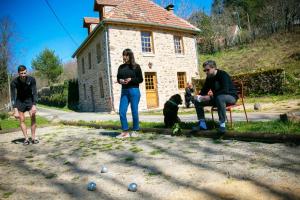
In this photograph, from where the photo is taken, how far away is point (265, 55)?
27234 mm

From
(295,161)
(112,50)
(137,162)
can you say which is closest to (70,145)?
(137,162)

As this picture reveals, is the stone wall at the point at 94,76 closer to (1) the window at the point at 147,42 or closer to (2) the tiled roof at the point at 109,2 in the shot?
(2) the tiled roof at the point at 109,2

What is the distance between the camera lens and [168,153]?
13.1 feet

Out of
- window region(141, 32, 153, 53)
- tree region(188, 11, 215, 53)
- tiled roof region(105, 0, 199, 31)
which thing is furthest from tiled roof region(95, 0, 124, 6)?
tree region(188, 11, 215, 53)

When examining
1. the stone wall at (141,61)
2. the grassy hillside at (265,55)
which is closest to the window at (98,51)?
the stone wall at (141,61)

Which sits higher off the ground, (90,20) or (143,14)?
(90,20)

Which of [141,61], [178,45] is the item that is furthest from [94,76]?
[178,45]

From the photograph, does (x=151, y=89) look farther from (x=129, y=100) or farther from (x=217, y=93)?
(x=217, y=93)

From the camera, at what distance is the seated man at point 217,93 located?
4800 mm

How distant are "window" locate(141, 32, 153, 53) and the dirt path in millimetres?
14923

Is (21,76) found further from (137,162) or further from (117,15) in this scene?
(117,15)

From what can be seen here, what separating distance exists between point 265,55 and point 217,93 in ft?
82.1

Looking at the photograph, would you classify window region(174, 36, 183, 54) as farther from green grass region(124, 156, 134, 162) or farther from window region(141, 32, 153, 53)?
green grass region(124, 156, 134, 162)

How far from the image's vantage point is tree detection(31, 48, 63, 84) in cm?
4706
